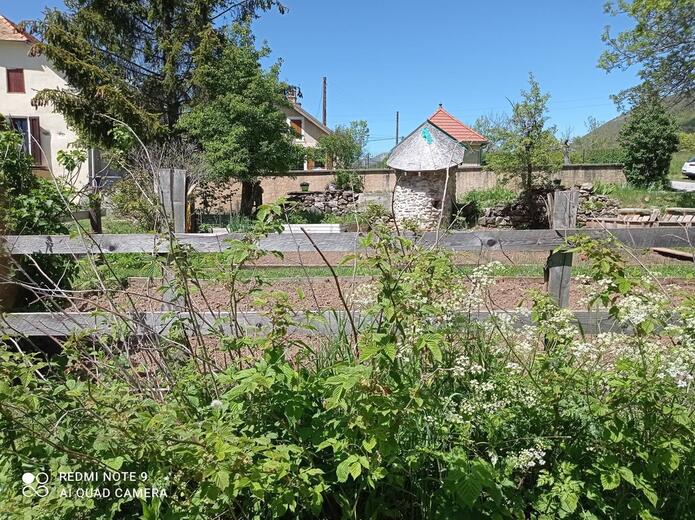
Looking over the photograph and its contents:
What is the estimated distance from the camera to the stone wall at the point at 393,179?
25016 mm

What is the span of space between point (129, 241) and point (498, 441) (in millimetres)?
2990

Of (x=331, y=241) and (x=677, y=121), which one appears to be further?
(x=677, y=121)

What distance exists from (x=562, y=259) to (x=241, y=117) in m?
16.1

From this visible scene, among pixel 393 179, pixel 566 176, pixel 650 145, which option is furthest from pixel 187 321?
pixel 650 145

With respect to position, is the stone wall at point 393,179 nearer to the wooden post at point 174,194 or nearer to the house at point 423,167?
the house at point 423,167

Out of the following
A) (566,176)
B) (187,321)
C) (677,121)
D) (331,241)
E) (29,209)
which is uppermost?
(677,121)

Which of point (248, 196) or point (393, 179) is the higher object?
point (393, 179)

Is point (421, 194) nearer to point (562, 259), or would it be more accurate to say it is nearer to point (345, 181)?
point (345, 181)

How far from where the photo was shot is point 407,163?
18547 millimetres

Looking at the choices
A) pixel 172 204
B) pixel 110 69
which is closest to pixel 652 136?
pixel 110 69

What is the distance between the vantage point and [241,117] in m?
18.4

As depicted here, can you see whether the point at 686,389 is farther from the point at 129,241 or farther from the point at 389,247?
the point at 129,241

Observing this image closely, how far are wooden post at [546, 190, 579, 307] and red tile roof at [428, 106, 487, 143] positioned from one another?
20.8 metres

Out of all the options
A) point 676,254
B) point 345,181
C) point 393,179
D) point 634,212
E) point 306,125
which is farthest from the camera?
point 306,125
